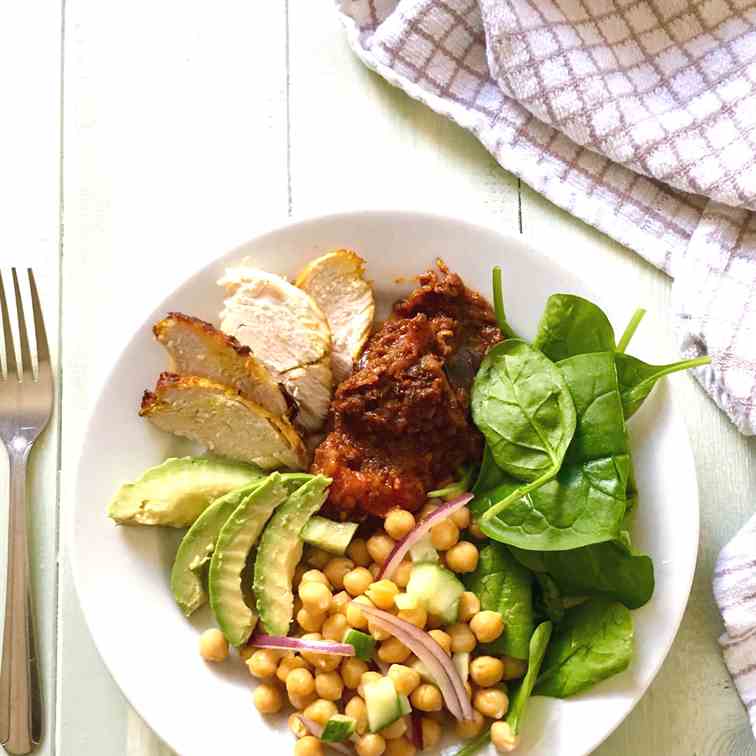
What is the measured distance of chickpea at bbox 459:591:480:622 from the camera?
3078 mm

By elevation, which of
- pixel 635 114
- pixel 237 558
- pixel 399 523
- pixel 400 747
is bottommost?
pixel 400 747

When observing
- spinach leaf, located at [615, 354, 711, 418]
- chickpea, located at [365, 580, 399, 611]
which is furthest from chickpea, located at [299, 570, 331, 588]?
spinach leaf, located at [615, 354, 711, 418]

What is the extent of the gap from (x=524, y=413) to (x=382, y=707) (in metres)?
0.90

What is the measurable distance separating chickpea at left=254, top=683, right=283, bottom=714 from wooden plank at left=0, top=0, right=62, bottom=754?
2.41ft

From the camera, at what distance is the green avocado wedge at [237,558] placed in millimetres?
3080

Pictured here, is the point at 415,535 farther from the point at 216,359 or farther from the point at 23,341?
the point at 23,341

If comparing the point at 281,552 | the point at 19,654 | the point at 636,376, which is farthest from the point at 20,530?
the point at 636,376

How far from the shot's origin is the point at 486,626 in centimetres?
302

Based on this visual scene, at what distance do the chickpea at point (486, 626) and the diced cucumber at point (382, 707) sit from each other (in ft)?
0.94

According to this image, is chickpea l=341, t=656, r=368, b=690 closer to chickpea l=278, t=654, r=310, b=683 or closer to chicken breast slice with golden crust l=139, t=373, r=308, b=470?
chickpea l=278, t=654, r=310, b=683

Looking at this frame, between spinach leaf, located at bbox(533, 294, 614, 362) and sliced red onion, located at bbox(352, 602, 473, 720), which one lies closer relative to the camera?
sliced red onion, located at bbox(352, 602, 473, 720)

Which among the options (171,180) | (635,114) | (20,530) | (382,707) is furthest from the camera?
(171,180)

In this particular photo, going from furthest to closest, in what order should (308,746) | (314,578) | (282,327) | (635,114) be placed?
(635,114) → (282,327) → (314,578) → (308,746)

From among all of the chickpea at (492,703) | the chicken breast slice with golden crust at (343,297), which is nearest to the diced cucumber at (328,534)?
the chicken breast slice with golden crust at (343,297)
